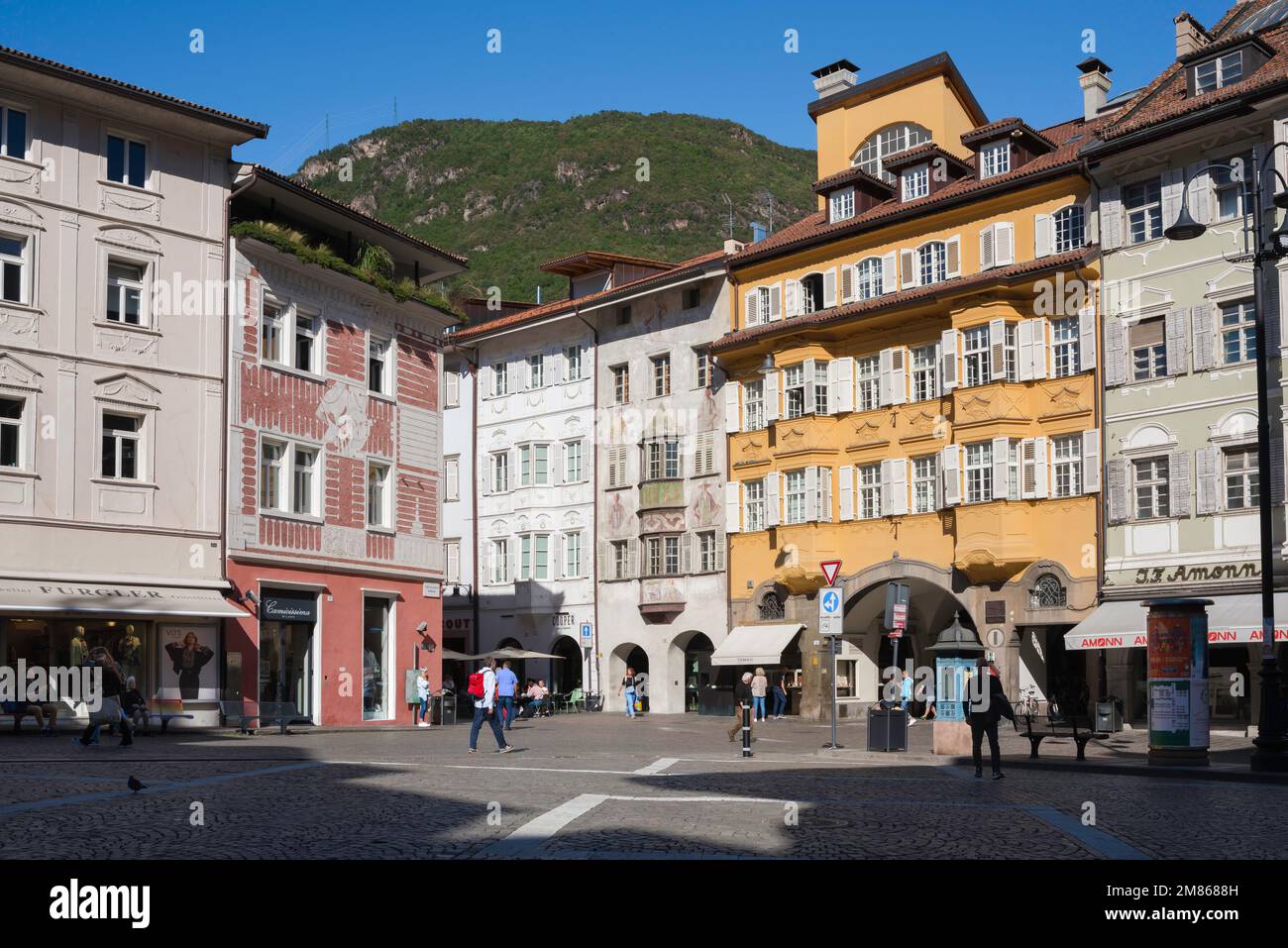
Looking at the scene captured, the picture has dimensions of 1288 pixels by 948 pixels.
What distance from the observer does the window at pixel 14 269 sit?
107 feet

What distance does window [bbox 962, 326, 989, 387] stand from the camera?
1722 inches

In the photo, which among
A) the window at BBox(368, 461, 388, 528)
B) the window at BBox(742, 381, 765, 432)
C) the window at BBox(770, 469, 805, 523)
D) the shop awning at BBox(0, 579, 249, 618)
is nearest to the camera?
the shop awning at BBox(0, 579, 249, 618)

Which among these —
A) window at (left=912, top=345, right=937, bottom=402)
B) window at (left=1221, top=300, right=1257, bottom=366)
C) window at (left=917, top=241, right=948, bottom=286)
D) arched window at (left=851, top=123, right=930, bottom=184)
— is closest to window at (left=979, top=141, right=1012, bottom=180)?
window at (left=917, top=241, right=948, bottom=286)

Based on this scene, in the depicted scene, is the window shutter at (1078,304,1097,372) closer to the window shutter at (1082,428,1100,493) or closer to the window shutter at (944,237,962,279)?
the window shutter at (1082,428,1100,493)

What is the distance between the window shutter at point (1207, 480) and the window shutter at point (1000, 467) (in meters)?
5.30

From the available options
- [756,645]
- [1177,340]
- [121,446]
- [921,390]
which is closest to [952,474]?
[921,390]

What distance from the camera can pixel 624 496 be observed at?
183 feet

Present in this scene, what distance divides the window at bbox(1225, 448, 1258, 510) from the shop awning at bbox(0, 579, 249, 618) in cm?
2327

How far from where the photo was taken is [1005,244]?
44281mm

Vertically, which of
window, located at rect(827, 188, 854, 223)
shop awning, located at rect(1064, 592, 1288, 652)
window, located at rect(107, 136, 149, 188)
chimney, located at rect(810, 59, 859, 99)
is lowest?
shop awning, located at rect(1064, 592, 1288, 652)

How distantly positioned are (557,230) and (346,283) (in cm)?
6348

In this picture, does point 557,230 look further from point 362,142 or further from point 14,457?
point 14,457

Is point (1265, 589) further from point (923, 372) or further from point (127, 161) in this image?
point (127, 161)
